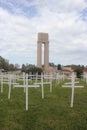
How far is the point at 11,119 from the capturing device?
9.97 m

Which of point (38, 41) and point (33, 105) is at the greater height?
point (38, 41)

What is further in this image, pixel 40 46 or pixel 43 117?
pixel 40 46

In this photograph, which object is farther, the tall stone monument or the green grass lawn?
the tall stone monument

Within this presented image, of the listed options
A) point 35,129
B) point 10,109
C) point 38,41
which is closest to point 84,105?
point 10,109

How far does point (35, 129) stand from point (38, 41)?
58.1 metres

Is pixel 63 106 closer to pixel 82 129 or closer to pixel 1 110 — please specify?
pixel 1 110

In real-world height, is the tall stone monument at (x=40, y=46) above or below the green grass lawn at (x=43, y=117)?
above

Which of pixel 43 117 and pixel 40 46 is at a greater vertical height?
pixel 40 46

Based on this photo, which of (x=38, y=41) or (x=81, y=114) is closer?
(x=81, y=114)

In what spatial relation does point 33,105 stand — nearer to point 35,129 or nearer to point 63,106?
point 63,106

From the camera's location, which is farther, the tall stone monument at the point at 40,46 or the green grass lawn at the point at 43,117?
the tall stone monument at the point at 40,46

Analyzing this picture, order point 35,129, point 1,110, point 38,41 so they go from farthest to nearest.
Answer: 1. point 38,41
2. point 1,110
3. point 35,129

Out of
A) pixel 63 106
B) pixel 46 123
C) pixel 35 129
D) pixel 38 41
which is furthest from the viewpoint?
pixel 38 41

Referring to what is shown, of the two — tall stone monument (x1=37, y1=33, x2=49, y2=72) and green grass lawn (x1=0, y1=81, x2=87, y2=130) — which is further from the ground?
tall stone monument (x1=37, y1=33, x2=49, y2=72)
